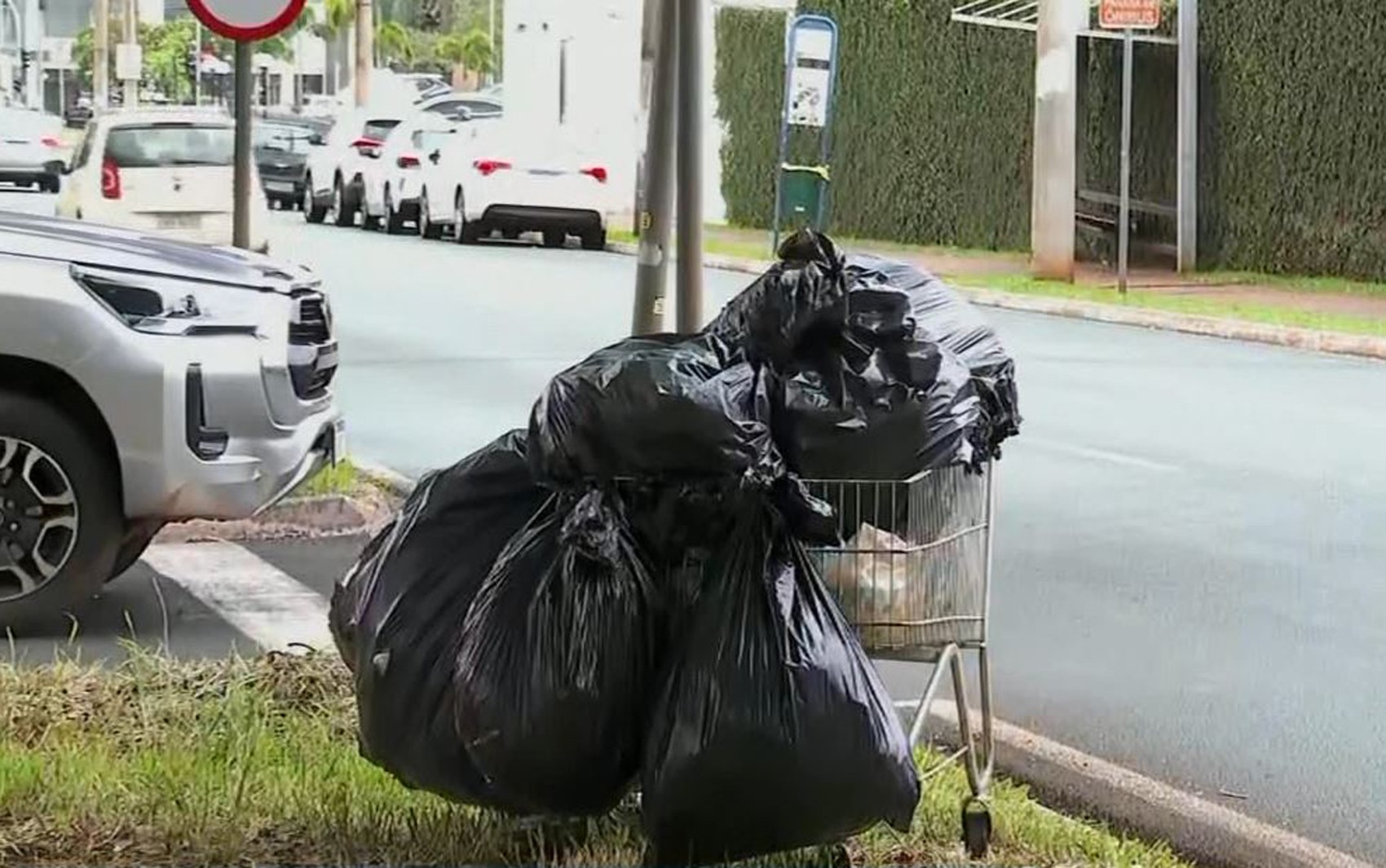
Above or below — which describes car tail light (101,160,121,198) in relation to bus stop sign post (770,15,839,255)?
below

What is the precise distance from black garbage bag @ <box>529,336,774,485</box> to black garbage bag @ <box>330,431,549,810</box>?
224mm

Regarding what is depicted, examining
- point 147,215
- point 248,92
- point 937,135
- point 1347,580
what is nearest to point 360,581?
point 248,92

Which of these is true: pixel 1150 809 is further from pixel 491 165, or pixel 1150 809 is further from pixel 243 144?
pixel 491 165

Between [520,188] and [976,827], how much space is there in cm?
2247

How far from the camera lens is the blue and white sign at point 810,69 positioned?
23750 mm

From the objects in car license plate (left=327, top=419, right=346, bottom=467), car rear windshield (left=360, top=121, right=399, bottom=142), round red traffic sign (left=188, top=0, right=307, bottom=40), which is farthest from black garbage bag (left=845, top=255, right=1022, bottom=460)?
car rear windshield (left=360, top=121, right=399, bottom=142)

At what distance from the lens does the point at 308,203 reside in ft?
109

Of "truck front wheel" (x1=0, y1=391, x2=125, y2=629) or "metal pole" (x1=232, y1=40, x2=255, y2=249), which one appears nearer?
"truck front wheel" (x1=0, y1=391, x2=125, y2=629)

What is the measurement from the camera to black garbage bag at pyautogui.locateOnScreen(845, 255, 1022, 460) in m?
4.17

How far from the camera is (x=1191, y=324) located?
60.4ft

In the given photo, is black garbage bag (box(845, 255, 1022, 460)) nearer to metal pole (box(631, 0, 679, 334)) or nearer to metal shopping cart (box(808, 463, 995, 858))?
metal shopping cart (box(808, 463, 995, 858))

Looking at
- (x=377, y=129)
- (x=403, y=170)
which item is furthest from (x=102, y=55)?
(x=403, y=170)

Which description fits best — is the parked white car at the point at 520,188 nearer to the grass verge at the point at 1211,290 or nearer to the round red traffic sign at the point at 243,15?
the grass verge at the point at 1211,290

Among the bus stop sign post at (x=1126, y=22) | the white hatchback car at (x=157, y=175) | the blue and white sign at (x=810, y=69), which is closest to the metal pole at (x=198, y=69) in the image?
the blue and white sign at (x=810, y=69)
